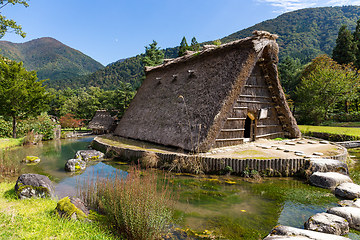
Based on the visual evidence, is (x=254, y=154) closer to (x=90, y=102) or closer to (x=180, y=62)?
(x=180, y=62)

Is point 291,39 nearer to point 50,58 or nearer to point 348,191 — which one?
point 348,191

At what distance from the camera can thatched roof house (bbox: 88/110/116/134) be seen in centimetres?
2269

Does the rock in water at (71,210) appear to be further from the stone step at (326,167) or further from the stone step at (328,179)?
the stone step at (326,167)

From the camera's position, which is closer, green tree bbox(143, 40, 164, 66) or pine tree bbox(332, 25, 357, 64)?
green tree bbox(143, 40, 164, 66)

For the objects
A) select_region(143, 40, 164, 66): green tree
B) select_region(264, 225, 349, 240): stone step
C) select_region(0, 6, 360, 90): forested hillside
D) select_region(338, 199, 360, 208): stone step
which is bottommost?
select_region(338, 199, 360, 208): stone step

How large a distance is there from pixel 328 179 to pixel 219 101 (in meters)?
4.99

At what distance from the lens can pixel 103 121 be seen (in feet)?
77.3

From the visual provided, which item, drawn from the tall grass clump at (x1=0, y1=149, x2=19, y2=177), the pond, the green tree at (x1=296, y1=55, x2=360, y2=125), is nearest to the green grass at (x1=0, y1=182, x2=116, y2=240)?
the pond

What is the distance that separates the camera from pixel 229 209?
5.14 meters

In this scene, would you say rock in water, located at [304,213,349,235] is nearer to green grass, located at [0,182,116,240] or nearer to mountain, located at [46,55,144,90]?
green grass, located at [0,182,116,240]

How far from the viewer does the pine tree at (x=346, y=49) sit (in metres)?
28.3

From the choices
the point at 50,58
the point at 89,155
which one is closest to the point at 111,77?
the point at 89,155

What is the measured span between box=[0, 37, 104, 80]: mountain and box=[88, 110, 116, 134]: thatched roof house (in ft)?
410

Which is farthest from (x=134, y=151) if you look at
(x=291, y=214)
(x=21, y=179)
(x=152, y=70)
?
(x=152, y=70)
